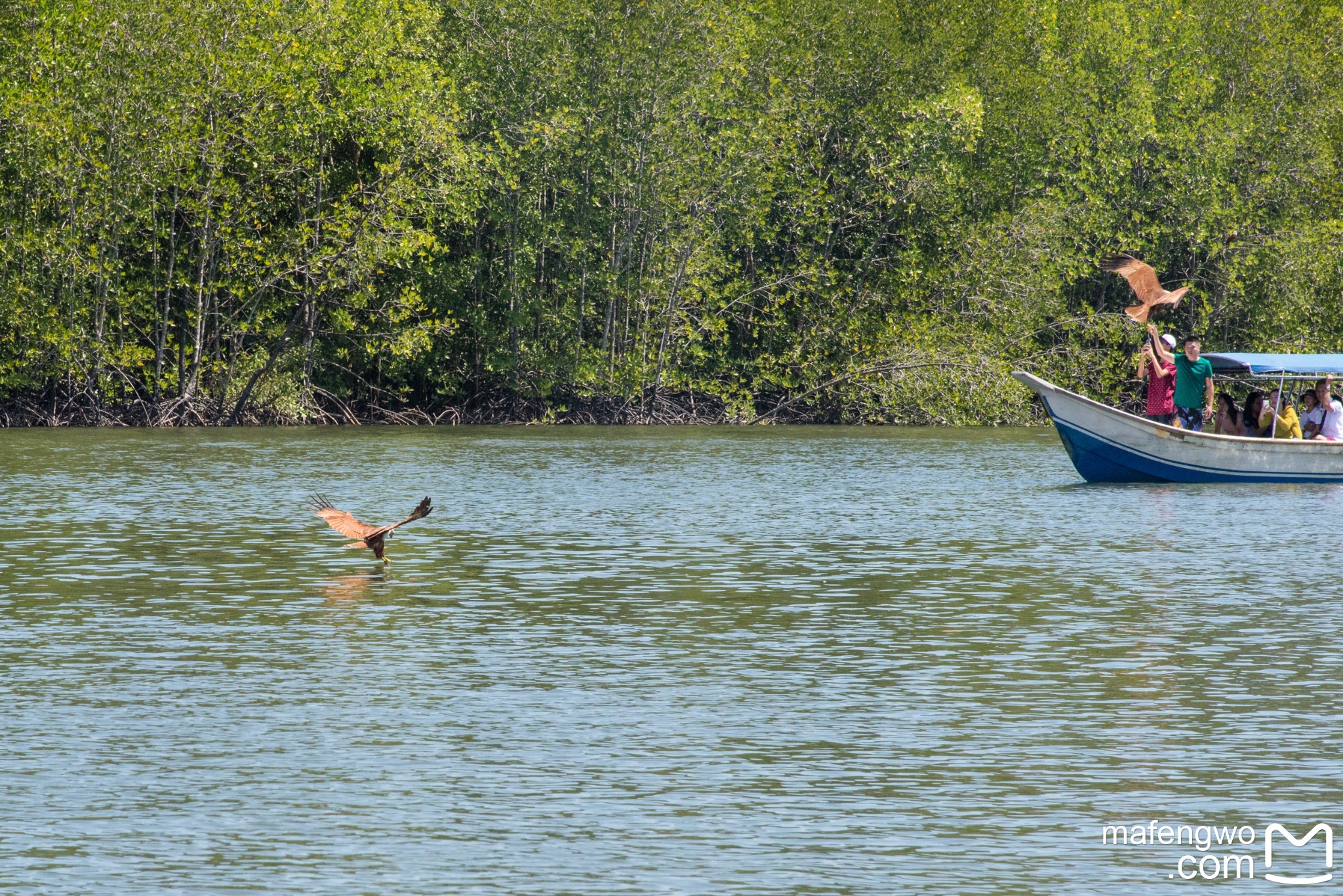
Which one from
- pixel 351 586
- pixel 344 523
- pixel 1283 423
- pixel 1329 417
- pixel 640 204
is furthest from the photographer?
pixel 640 204

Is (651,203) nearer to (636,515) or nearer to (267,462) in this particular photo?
(267,462)

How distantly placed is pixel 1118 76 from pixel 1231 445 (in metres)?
27.3

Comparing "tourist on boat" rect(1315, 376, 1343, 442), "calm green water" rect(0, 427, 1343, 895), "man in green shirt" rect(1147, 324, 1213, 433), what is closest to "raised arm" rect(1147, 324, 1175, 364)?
"man in green shirt" rect(1147, 324, 1213, 433)

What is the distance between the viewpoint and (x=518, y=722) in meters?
10.3

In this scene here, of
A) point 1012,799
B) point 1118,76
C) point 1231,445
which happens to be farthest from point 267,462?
point 1118,76

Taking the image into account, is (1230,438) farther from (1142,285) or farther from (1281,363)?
(1142,285)

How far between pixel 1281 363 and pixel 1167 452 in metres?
2.62

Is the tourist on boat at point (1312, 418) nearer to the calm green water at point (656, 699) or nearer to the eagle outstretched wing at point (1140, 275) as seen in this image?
the eagle outstretched wing at point (1140, 275)

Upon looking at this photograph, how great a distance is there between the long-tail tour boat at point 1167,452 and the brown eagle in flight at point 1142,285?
124 inches

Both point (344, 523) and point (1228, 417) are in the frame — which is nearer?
point (344, 523)

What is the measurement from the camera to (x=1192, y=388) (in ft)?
96.3

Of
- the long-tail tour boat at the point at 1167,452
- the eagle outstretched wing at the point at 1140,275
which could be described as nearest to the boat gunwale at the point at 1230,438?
the long-tail tour boat at the point at 1167,452

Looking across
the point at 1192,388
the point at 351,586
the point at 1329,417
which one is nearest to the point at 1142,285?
the point at 1329,417

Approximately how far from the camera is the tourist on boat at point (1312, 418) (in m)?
30.2
